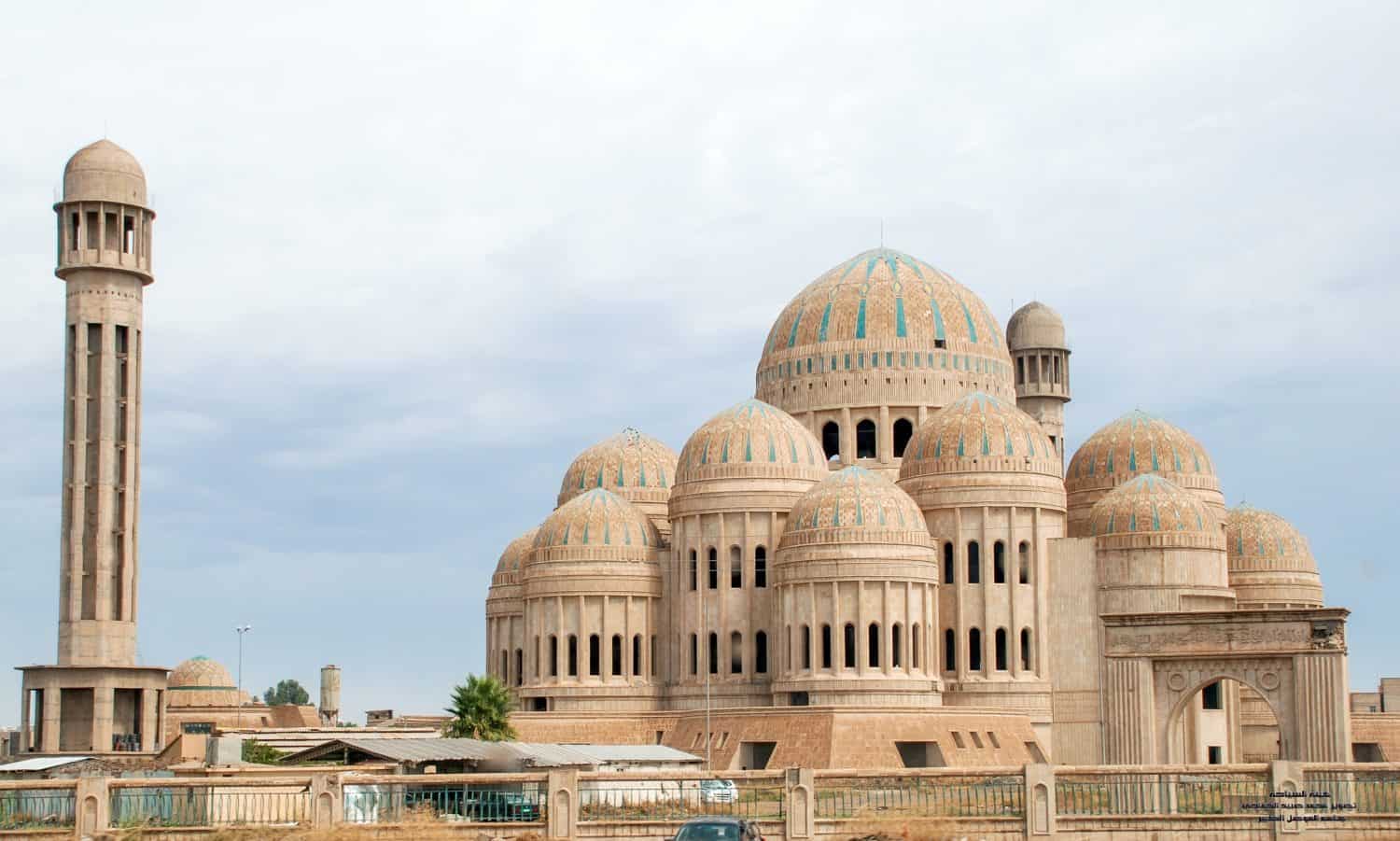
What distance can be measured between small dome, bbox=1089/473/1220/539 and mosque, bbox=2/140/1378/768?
0.12 meters

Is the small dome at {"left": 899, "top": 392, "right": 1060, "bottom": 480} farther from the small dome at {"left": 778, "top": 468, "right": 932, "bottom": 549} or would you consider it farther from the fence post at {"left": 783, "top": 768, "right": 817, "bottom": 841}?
the fence post at {"left": 783, "top": 768, "right": 817, "bottom": 841}

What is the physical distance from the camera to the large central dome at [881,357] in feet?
271

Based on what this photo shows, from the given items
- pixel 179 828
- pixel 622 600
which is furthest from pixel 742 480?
pixel 179 828

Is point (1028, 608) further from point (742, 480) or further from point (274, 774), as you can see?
point (274, 774)

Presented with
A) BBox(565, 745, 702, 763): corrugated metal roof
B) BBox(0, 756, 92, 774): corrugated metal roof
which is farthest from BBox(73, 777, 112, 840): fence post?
BBox(565, 745, 702, 763): corrugated metal roof

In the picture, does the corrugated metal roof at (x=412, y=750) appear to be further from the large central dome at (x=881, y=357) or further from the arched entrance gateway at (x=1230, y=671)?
the large central dome at (x=881, y=357)

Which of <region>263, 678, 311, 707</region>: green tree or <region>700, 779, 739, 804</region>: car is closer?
<region>700, 779, 739, 804</region>: car

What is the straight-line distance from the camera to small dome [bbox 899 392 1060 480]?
75000 mm

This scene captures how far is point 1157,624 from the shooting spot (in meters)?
63.9

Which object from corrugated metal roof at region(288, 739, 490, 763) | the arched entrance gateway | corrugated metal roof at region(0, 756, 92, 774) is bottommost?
corrugated metal roof at region(0, 756, 92, 774)

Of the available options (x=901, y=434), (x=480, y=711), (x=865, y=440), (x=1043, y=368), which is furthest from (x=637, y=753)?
(x=1043, y=368)

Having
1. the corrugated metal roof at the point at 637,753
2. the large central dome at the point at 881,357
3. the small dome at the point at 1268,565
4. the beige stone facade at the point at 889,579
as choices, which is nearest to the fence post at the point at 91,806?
the corrugated metal roof at the point at 637,753

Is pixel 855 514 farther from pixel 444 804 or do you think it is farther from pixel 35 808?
pixel 35 808

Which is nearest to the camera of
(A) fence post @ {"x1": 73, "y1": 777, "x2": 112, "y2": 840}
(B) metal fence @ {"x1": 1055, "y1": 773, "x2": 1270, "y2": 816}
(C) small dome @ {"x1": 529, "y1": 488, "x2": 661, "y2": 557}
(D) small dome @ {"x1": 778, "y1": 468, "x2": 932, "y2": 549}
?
(A) fence post @ {"x1": 73, "y1": 777, "x2": 112, "y2": 840}
